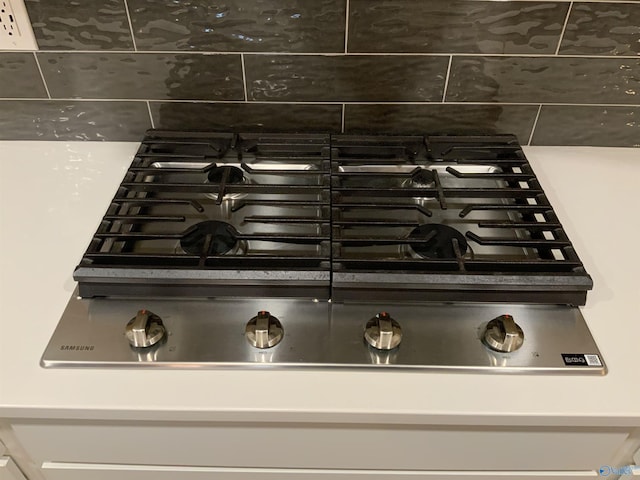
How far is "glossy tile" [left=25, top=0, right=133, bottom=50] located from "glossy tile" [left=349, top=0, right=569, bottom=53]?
0.40 meters

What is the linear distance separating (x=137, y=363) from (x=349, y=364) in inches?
10.4

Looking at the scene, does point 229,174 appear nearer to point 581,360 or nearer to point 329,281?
point 329,281

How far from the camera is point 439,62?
99 centimetres

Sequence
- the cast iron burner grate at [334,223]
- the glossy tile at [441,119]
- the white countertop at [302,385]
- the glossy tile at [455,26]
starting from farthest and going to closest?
the glossy tile at [441,119], the glossy tile at [455,26], the cast iron burner grate at [334,223], the white countertop at [302,385]

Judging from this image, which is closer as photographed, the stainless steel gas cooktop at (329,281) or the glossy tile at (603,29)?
the stainless steel gas cooktop at (329,281)

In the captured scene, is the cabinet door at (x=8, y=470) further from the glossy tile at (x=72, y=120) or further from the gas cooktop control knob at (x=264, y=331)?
the glossy tile at (x=72, y=120)

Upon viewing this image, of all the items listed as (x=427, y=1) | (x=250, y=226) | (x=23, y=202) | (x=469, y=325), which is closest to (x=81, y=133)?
(x=23, y=202)

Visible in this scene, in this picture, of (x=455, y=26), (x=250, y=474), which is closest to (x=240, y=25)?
(x=455, y=26)

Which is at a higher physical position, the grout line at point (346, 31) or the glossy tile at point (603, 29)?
the grout line at point (346, 31)

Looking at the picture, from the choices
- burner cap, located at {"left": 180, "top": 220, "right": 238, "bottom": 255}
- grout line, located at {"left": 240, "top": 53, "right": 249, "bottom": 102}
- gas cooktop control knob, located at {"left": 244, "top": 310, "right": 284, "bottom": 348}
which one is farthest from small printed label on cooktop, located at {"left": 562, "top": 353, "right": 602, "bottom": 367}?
grout line, located at {"left": 240, "top": 53, "right": 249, "bottom": 102}

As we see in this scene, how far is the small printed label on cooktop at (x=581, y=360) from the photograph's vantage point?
0.69 metres

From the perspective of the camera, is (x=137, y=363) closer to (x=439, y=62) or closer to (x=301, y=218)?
(x=301, y=218)

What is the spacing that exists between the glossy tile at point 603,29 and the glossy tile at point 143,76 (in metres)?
0.59

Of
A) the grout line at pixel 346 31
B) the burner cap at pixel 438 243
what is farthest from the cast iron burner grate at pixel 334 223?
the grout line at pixel 346 31
